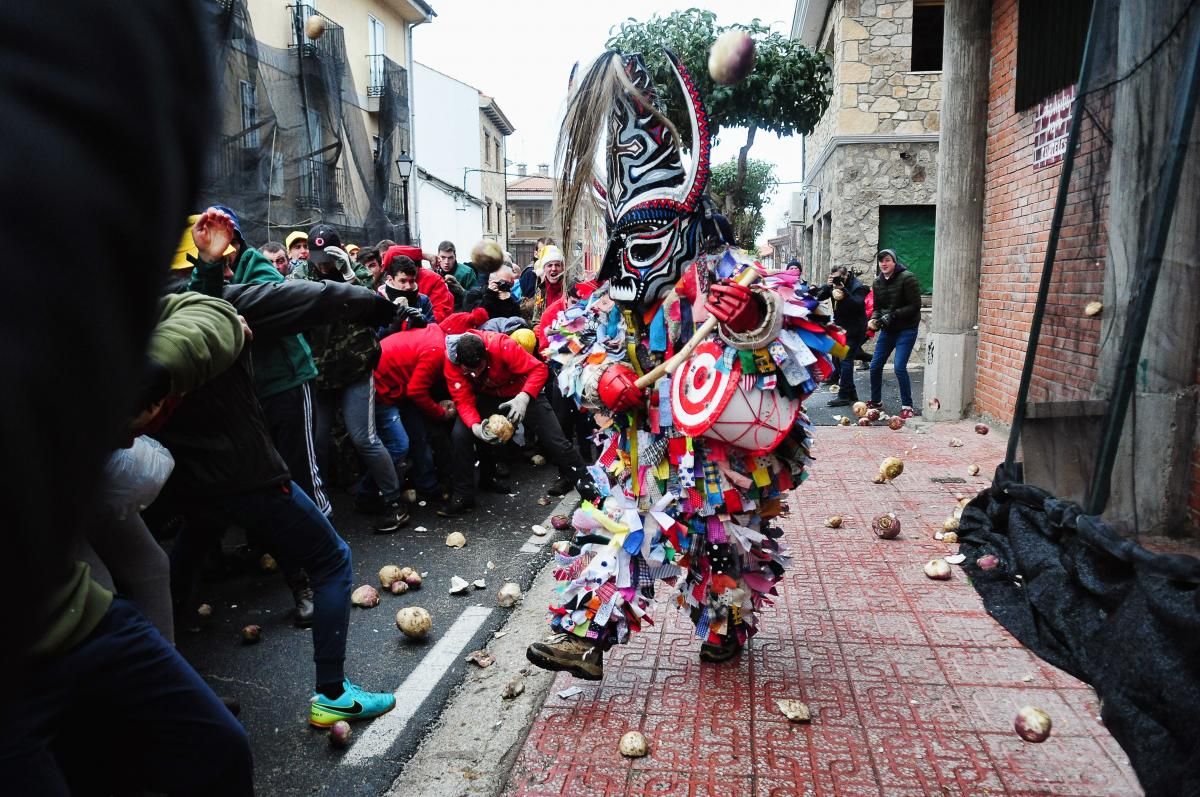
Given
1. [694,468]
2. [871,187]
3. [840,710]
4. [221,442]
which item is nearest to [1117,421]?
[694,468]

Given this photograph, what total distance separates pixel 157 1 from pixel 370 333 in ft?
19.4

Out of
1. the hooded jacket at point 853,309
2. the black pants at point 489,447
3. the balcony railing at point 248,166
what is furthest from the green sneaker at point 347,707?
the hooded jacket at point 853,309

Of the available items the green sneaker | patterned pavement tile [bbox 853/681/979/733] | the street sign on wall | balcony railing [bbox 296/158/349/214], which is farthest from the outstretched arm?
balcony railing [bbox 296/158/349/214]

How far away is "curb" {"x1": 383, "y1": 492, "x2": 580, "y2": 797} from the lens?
311 centimetres

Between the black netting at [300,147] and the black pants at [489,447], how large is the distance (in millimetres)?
4773

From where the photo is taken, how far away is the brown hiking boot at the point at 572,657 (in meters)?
3.54

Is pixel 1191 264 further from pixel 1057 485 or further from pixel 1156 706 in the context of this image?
pixel 1156 706

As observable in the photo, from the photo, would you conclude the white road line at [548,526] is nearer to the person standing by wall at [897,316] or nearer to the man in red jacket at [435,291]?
the man in red jacket at [435,291]

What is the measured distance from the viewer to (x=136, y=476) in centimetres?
306

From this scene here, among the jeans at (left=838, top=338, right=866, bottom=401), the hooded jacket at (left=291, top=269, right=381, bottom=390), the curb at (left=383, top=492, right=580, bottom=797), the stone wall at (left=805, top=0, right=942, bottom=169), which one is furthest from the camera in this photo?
the stone wall at (left=805, top=0, right=942, bottom=169)

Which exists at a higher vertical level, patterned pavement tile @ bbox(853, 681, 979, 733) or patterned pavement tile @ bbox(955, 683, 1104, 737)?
patterned pavement tile @ bbox(955, 683, 1104, 737)

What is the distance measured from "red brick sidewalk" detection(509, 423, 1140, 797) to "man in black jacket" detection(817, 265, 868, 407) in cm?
705

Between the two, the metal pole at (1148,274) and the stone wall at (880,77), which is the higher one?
the stone wall at (880,77)

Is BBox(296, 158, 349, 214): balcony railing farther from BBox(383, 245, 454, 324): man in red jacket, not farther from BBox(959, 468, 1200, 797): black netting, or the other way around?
BBox(959, 468, 1200, 797): black netting
